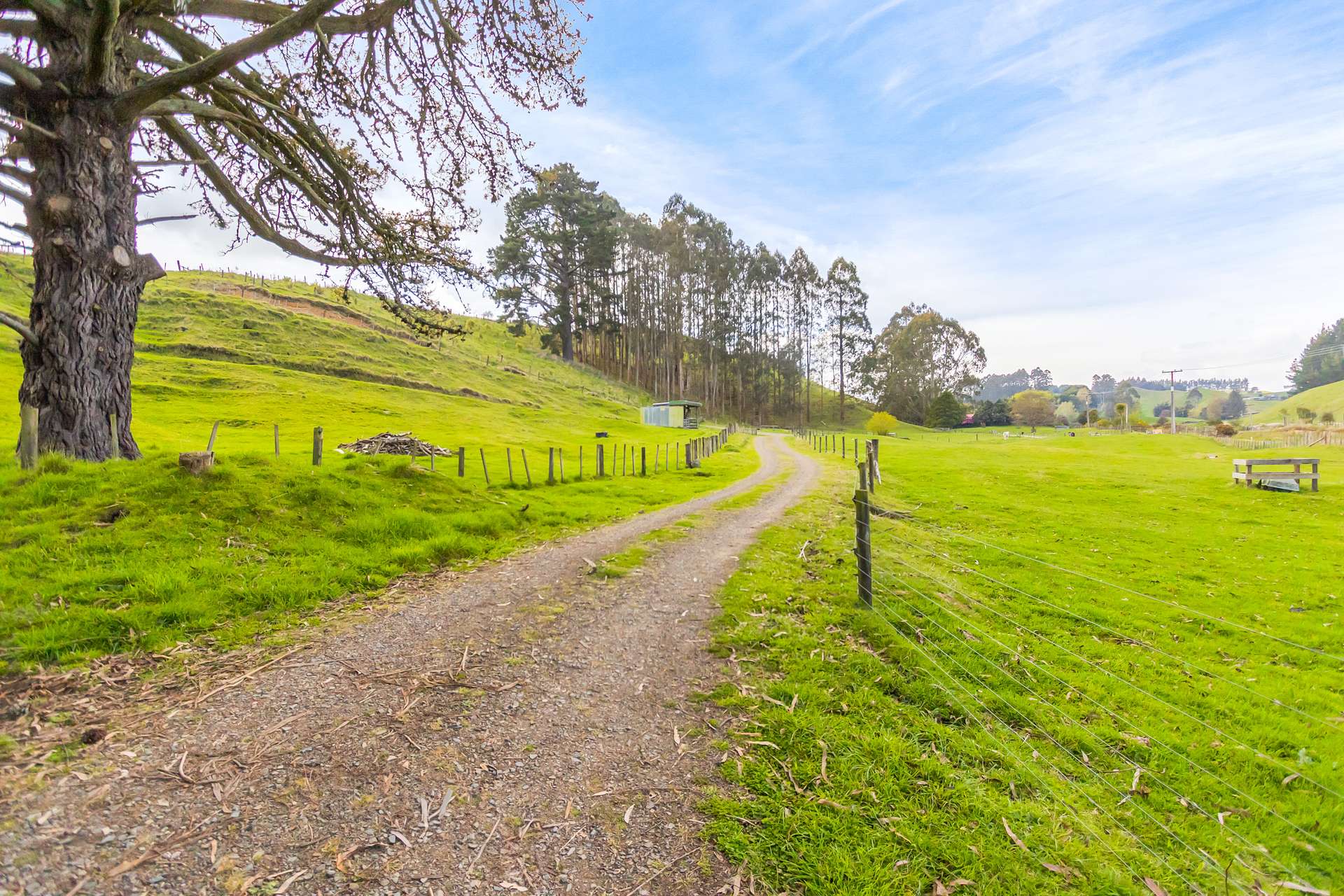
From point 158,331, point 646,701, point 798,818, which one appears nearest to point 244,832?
point 646,701

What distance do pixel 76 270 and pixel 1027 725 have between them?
13564 millimetres

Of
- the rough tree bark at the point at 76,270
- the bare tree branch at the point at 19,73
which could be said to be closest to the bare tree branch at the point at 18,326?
the rough tree bark at the point at 76,270

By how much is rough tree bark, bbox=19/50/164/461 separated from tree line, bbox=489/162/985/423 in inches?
1796

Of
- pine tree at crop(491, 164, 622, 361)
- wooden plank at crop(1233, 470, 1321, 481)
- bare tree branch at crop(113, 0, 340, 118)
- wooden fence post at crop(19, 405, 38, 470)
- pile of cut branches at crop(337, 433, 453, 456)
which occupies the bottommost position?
wooden plank at crop(1233, 470, 1321, 481)

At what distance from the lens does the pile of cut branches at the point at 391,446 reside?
21.8m

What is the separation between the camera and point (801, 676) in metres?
5.09

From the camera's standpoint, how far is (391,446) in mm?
22031

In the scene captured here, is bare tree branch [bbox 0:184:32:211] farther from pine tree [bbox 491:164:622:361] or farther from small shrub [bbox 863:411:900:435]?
small shrub [bbox 863:411:900:435]

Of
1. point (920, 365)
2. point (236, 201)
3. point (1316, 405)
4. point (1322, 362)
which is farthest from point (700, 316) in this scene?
point (1322, 362)

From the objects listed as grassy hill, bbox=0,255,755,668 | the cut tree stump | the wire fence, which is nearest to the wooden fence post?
grassy hill, bbox=0,255,755,668

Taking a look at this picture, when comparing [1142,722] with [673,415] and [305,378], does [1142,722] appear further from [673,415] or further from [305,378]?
[673,415]

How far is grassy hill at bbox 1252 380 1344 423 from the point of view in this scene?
80.3m

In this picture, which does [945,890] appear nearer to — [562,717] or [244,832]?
[562,717]

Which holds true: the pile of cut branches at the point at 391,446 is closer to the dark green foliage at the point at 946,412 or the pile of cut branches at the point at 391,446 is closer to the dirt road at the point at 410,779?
the dirt road at the point at 410,779
